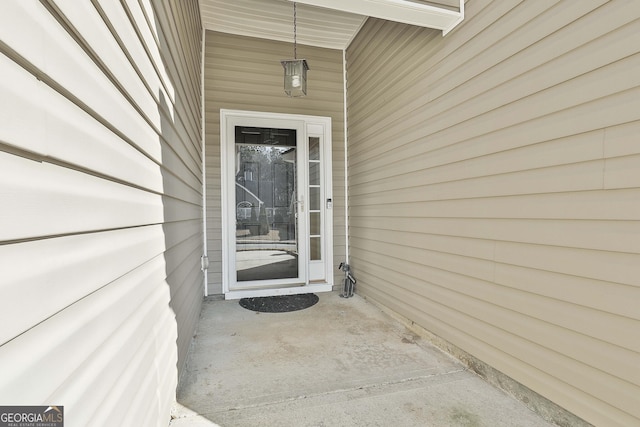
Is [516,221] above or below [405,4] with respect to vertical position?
below

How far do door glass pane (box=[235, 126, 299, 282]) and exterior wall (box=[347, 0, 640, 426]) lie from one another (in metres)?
1.55

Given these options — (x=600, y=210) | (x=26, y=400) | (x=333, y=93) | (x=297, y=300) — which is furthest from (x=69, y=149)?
(x=333, y=93)

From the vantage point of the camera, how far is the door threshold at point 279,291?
3775 mm

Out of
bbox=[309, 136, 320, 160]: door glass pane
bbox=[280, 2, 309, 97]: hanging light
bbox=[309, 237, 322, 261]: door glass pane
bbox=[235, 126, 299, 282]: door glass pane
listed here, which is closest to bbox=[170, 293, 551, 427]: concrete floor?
bbox=[235, 126, 299, 282]: door glass pane

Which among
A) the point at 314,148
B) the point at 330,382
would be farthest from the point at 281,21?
the point at 330,382

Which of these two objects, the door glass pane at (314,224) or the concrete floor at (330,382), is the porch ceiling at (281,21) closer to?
the door glass pane at (314,224)

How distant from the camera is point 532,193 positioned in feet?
5.54

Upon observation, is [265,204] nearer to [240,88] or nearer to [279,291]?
[279,291]

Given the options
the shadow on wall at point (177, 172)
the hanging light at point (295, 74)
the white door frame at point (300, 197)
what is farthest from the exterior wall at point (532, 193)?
the shadow on wall at point (177, 172)

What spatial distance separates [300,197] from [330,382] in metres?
2.37

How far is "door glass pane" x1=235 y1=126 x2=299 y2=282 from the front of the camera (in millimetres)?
3852

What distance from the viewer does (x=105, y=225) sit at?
864mm

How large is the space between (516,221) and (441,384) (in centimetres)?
104

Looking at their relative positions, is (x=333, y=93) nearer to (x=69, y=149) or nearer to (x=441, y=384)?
(x=441, y=384)
